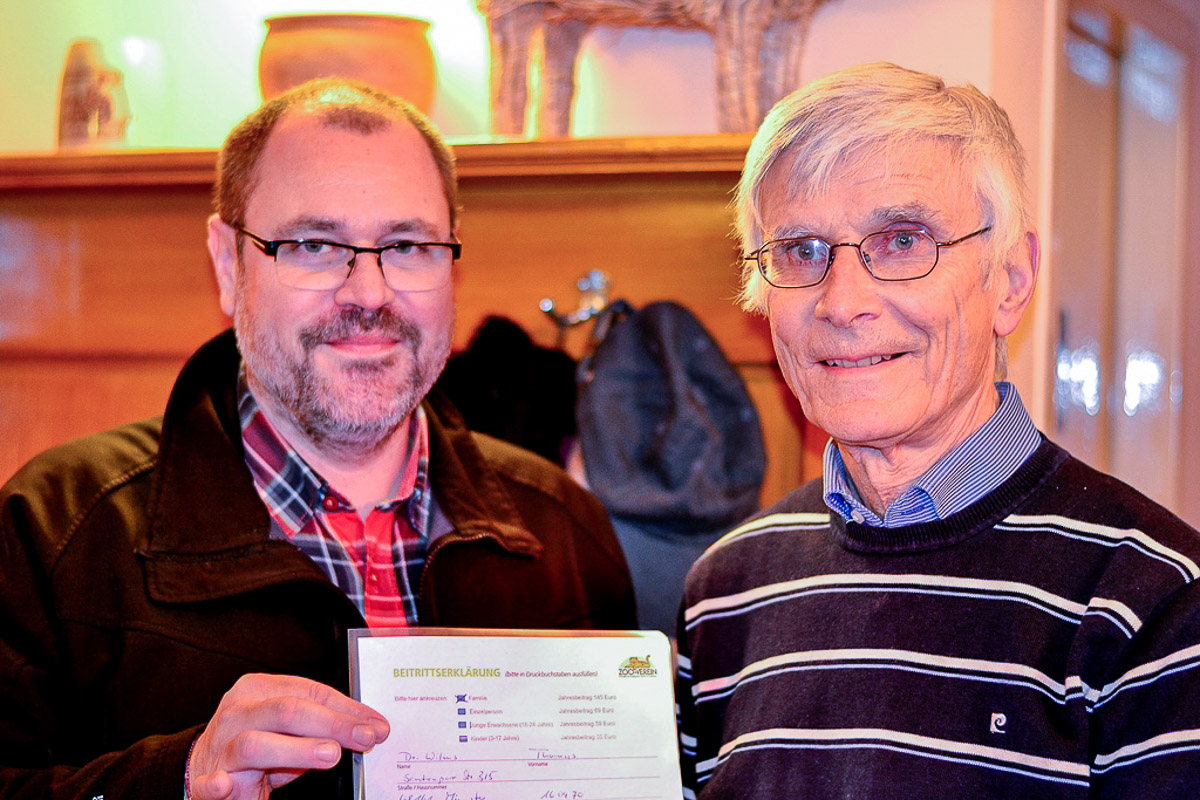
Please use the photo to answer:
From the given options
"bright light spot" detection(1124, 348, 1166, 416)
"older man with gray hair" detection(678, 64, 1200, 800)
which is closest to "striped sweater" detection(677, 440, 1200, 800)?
"older man with gray hair" detection(678, 64, 1200, 800)

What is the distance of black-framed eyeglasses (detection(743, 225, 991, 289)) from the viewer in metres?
1.41

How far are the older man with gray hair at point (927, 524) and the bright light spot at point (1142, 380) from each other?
257cm

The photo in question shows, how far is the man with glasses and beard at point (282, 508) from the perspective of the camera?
1.60m

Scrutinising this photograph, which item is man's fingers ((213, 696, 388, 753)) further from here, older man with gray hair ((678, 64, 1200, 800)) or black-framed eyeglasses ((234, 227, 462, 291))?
black-framed eyeglasses ((234, 227, 462, 291))

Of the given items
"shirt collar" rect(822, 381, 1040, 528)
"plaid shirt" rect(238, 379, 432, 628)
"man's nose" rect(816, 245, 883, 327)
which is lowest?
"plaid shirt" rect(238, 379, 432, 628)

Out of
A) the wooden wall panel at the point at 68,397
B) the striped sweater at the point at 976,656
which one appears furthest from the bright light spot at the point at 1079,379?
the wooden wall panel at the point at 68,397

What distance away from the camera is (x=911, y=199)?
139cm

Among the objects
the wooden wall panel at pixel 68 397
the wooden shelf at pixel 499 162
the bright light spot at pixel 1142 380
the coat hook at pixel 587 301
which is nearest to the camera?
the wooden shelf at pixel 499 162

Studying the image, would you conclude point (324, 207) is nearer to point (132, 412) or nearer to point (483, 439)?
point (483, 439)

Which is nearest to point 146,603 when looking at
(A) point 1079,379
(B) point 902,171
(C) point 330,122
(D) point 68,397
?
(C) point 330,122

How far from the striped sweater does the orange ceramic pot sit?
1.28m

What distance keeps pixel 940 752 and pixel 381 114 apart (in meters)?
1.16

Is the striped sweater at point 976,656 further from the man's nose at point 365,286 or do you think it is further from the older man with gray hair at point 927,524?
the man's nose at point 365,286

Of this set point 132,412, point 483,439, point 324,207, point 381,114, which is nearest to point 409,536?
point 483,439
